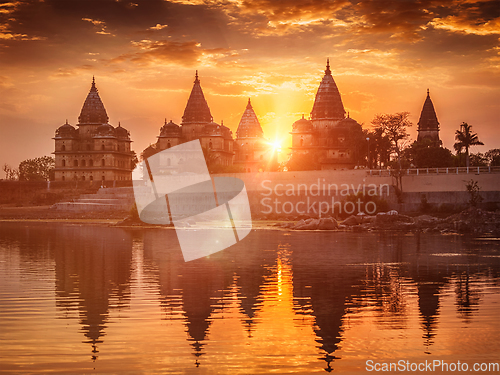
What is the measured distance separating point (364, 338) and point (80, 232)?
3685cm

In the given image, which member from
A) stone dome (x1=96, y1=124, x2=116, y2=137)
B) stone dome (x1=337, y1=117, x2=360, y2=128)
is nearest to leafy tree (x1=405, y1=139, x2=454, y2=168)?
stone dome (x1=337, y1=117, x2=360, y2=128)

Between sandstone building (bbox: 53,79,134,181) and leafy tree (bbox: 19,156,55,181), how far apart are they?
56.2 feet

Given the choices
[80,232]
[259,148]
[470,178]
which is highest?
[259,148]

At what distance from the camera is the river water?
10539 millimetres

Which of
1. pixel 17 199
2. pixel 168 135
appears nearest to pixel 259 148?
pixel 168 135

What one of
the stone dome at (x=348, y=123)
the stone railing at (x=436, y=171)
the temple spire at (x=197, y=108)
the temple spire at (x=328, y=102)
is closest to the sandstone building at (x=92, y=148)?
the temple spire at (x=197, y=108)

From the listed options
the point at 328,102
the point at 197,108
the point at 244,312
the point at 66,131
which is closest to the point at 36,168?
the point at 66,131

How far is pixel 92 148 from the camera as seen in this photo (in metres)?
96.5

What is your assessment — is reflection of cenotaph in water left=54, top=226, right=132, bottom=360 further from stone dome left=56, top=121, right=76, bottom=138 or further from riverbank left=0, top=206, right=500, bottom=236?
stone dome left=56, top=121, right=76, bottom=138

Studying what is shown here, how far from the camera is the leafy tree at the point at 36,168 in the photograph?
112125 mm

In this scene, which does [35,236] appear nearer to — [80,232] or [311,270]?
[80,232]

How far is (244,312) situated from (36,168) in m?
109

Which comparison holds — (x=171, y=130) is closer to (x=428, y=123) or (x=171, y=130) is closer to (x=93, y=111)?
(x=93, y=111)

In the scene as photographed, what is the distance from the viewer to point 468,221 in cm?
4566
